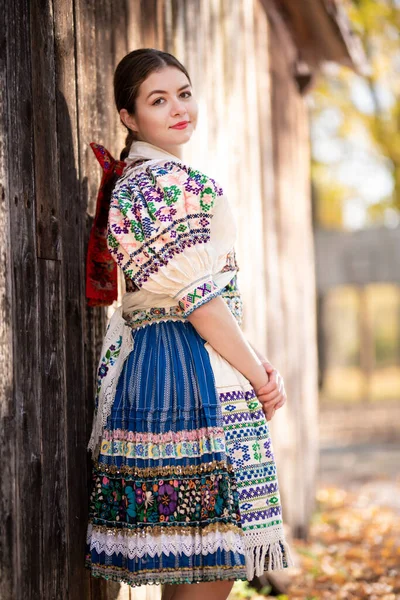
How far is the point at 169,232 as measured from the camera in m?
2.40

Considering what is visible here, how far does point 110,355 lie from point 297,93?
5.15 meters

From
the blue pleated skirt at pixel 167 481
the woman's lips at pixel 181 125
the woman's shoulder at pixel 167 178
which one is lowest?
the blue pleated skirt at pixel 167 481

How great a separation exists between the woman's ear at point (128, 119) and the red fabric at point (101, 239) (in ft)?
0.39

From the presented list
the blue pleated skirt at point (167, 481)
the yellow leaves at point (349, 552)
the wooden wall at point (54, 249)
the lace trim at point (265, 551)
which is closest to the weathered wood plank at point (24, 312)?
the wooden wall at point (54, 249)

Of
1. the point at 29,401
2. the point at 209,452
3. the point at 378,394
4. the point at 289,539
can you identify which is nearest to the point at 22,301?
the point at 29,401

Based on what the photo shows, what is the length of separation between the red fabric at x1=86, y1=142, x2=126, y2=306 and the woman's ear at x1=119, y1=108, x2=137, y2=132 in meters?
0.12

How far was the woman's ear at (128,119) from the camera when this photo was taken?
2787mm

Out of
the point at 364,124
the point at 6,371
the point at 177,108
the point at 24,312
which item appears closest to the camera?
the point at 6,371

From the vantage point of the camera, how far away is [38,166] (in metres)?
2.50

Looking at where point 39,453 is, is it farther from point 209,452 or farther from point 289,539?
point 289,539

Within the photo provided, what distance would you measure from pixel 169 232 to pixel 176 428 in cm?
56

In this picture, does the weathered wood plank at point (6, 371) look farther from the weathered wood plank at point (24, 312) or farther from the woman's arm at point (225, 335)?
the woman's arm at point (225, 335)

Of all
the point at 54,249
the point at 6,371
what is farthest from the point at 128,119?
the point at 6,371

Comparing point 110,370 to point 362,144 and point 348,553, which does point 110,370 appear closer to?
point 348,553
